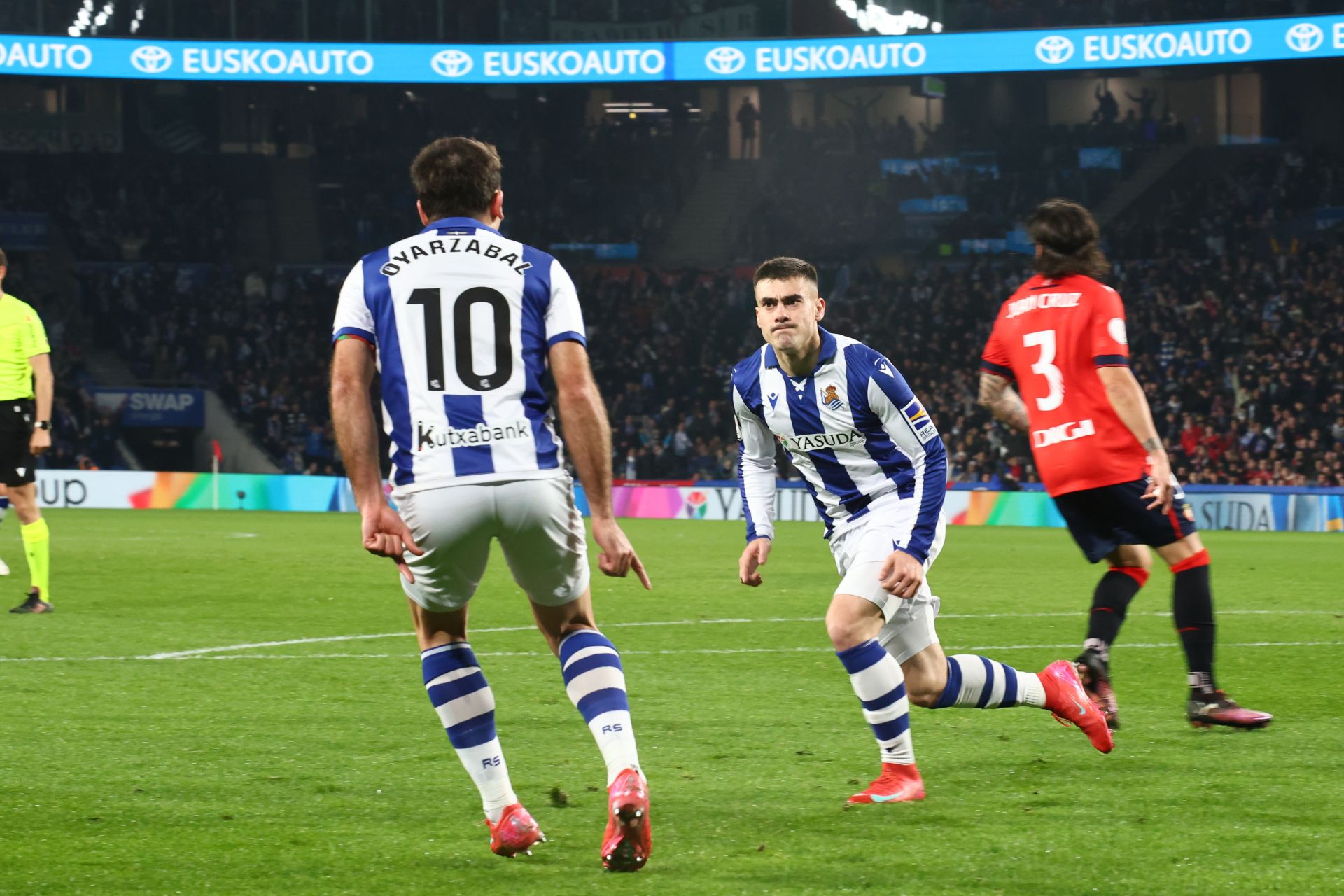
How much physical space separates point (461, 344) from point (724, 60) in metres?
29.3

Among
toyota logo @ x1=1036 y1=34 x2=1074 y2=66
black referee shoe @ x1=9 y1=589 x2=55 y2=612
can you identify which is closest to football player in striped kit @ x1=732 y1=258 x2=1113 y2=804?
black referee shoe @ x1=9 y1=589 x2=55 y2=612

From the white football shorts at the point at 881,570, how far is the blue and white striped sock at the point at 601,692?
113 cm

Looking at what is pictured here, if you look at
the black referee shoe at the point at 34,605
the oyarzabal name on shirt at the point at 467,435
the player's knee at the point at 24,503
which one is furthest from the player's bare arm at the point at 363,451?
the black referee shoe at the point at 34,605

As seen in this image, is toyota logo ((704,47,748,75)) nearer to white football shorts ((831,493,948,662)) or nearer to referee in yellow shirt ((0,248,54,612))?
referee in yellow shirt ((0,248,54,612))

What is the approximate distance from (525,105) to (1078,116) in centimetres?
1283

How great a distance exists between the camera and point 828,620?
16.7ft

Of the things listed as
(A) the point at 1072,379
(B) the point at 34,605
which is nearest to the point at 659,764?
(A) the point at 1072,379

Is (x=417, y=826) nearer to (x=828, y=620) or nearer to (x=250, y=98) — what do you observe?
(x=828, y=620)

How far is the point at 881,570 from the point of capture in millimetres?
5094

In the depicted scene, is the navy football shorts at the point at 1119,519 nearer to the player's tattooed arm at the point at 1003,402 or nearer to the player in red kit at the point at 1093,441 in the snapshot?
the player in red kit at the point at 1093,441

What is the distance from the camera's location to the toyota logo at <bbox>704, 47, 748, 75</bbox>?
32.2 m

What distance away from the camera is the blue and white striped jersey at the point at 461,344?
4051 millimetres

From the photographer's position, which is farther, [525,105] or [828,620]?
[525,105]

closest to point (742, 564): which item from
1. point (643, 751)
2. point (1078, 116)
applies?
point (643, 751)
